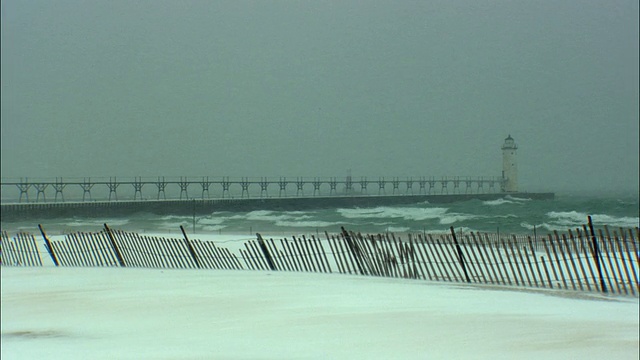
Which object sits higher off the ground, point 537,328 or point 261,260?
point 537,328

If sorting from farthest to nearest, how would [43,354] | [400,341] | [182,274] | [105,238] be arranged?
[105,238] < [182,274] < [400,341] < [43,354]

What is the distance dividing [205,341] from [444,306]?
4.15 m

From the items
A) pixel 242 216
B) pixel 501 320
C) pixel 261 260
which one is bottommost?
pixel 242 216

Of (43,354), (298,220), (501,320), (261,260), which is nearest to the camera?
(43,354)

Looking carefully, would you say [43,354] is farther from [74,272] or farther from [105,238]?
[105,238]

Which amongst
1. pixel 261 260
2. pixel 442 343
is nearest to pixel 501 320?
pixel 442 343

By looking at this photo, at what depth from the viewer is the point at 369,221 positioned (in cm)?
6656

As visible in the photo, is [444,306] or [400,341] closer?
[400,341]

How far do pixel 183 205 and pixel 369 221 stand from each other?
16.7 metres

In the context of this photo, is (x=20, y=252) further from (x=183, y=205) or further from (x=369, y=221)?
(x=369, y=221)

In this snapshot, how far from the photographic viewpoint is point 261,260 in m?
17.9

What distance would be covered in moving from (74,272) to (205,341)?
9.22m

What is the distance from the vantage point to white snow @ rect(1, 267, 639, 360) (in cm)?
891

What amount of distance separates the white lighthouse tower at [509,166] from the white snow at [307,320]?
3676 inches
